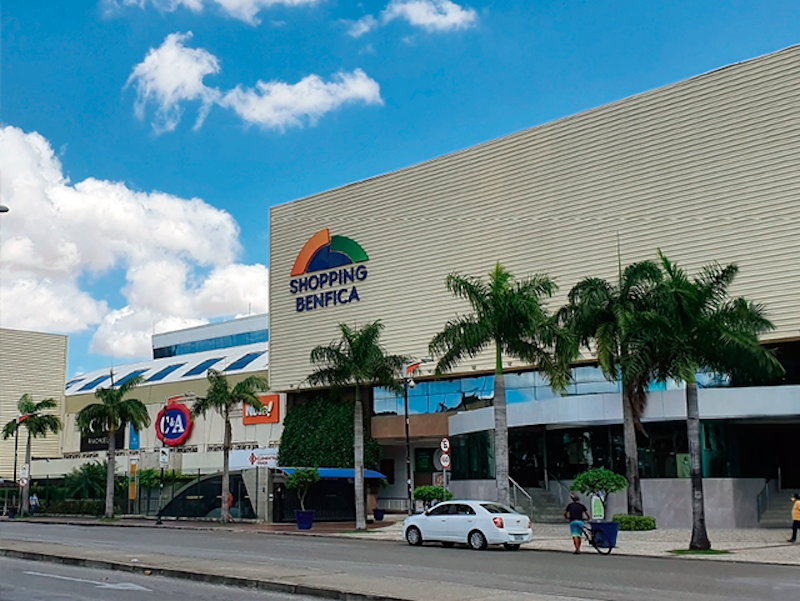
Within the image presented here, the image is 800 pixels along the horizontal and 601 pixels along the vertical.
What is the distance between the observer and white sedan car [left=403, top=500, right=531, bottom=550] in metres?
27.9

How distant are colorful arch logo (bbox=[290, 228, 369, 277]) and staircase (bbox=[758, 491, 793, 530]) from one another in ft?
93.7

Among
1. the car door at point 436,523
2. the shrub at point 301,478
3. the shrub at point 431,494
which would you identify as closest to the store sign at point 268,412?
the shrub at point 301,478

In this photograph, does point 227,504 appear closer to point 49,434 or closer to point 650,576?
point 650,576

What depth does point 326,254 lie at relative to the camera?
60.7m

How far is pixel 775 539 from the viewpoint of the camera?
31.5 metres

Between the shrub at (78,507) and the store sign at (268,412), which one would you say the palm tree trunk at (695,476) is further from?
the shrub at (78,507)

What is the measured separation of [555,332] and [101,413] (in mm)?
33856

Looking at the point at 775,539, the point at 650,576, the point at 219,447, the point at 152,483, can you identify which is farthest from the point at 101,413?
the point at 650,576

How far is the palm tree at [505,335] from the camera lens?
112ft

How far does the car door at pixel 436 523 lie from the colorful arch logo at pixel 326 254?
29.4m

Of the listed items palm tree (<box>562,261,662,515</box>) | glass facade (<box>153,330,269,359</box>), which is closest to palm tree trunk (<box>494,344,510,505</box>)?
palm tree (<box>562,261,662,515</box>)

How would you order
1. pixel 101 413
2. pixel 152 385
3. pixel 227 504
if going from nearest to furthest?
1. pixel 227 504
2. pixel 101 413
3. pixel 152 385

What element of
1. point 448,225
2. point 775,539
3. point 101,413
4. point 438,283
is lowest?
point 775,539

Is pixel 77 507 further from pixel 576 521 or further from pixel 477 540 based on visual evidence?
pixel 576 521
